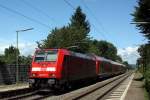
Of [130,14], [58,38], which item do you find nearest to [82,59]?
[130,14]

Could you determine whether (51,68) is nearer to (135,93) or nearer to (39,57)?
(39,57)

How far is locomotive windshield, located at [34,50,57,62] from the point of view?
30172 mm

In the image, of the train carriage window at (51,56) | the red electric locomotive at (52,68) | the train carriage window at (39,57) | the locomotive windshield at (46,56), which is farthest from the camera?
the train carriage window at (39,57)

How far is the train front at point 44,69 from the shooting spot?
95.7ft

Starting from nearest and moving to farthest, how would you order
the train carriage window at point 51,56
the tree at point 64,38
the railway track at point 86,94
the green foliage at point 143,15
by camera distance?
the railway track at point 86,94 → the train carriage window at point 51,56 → the green foliage at point 143,15 → the tree at point 64,38

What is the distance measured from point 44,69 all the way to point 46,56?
1234mm

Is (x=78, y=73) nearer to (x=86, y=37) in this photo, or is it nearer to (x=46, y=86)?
(x=46, y=86)

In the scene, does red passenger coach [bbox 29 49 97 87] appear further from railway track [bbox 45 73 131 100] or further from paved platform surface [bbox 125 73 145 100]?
paved platform surface [bbox 125 73 145 100]

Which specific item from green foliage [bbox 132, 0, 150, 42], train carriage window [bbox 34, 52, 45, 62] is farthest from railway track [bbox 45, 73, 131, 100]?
green foliage [bbox 132, 0, 150, 42]

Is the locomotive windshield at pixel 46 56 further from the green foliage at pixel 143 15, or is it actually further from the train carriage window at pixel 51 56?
the green foliage at pixel 143 15

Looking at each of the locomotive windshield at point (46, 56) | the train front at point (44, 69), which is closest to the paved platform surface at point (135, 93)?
the train front at point (44, 69)

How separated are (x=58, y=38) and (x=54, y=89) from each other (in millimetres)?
46223

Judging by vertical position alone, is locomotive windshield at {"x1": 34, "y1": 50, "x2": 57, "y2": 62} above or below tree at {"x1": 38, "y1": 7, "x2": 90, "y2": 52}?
below

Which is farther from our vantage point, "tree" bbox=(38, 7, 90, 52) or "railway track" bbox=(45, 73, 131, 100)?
"tree" bbox=(38, 7, 90, 52)
